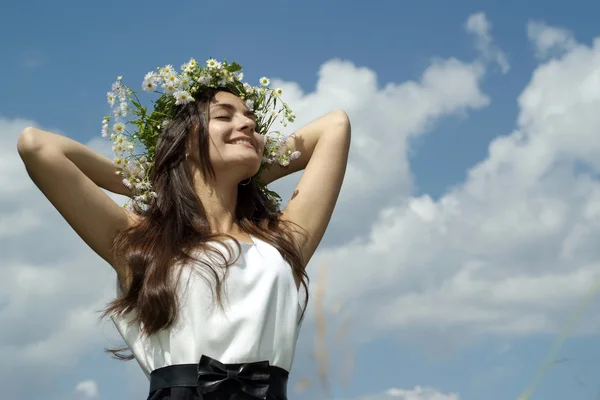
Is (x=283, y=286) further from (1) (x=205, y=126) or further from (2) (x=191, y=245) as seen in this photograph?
(1) (x=205, y=126)

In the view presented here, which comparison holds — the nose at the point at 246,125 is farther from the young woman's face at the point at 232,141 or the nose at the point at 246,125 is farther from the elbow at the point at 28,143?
the elbow at the point at 28,143


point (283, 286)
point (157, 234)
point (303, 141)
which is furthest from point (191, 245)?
point (303, 141)

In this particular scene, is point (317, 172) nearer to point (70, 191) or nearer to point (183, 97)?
point (183, 97)

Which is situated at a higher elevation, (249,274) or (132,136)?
(132,136)

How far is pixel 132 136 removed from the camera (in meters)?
4.25

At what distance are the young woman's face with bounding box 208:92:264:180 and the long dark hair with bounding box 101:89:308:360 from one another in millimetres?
40

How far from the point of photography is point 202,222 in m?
3.80

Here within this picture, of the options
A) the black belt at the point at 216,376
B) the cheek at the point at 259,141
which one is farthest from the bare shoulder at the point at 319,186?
the black belt at the point at 216,376

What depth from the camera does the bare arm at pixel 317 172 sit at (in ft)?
13.6

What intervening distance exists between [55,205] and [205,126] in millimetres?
826

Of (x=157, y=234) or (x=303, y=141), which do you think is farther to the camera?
(x=303, y=141)

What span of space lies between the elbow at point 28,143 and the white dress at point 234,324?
0.84 metres

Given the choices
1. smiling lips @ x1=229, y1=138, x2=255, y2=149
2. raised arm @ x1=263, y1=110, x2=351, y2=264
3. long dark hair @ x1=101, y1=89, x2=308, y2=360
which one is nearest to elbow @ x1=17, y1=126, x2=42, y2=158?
long dark hair @ x1=101, y1=89, x2=308, y2=360

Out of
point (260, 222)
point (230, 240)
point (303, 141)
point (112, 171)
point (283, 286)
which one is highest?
point (303, 141)
